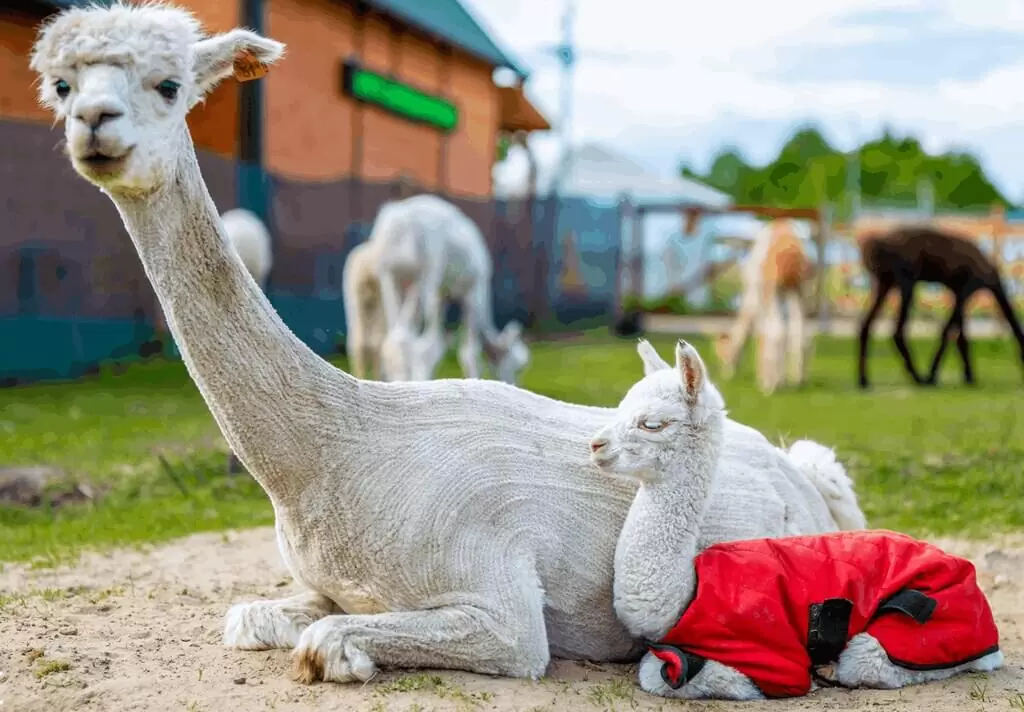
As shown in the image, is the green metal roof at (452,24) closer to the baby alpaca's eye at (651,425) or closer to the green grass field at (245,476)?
the green grass field at (245,476)

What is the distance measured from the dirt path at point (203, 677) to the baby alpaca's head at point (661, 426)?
708 millimetres

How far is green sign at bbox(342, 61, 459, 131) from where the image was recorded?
20625mm

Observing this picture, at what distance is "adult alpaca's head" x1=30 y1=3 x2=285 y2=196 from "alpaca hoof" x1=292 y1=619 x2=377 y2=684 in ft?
4.59

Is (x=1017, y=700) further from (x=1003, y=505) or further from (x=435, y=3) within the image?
(x=435, y=3)

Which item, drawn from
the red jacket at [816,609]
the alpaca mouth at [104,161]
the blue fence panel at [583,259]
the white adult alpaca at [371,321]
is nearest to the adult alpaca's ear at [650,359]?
the red jacket at [816,609]

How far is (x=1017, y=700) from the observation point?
4059 millimetres

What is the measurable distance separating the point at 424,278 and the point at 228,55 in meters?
8.04

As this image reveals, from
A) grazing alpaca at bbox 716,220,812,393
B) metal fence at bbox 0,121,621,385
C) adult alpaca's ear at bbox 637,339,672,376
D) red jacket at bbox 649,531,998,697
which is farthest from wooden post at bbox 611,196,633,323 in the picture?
red jacket at bbox 649,531,998,697

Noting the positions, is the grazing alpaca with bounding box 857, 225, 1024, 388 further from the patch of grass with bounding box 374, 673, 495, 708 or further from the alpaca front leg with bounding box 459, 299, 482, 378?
the patch of grass with bounding box 374, 673, 495, 708

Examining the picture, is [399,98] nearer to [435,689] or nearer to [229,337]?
[229,337]

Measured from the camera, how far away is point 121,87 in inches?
134

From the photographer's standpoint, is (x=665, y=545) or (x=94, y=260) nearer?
(x=665, y=545)

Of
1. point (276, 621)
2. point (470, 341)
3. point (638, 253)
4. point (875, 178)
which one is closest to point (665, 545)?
point (276, 621)

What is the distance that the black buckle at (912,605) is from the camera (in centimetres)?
417
